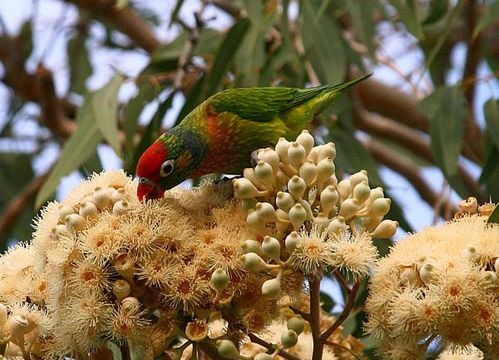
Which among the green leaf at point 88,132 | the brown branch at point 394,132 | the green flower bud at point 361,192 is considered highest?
the green flower bud at point 361,192

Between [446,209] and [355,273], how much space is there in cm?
221

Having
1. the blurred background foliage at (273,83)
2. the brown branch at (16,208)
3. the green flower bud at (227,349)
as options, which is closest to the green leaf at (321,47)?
the blurred background foliage at (273,83)

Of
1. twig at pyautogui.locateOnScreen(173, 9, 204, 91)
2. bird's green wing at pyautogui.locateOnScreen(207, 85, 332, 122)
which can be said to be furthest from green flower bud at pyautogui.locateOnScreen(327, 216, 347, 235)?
twig at pyautogui.locateOnScreen(173, 9, 204, 91)

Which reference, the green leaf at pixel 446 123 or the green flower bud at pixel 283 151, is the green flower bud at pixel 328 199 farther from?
the green leaf at pixel 446 123

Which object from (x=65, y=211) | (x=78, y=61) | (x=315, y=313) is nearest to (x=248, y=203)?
(x=315, y=313)

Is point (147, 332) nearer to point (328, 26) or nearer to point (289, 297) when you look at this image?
point (289, 297)

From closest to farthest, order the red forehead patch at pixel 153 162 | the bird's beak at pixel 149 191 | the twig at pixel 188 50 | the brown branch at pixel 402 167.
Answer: the bird's beak at pixel 149 191 → the red forehead patch at pixel 153 162 → the twig at pixel 188 50 → the brown branch at pixel 402 167

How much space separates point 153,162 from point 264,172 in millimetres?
450

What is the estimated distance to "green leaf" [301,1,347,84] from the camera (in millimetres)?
3191

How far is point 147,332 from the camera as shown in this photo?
1.83 meters

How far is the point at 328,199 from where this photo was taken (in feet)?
6.06

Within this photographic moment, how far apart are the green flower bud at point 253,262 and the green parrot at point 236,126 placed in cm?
62

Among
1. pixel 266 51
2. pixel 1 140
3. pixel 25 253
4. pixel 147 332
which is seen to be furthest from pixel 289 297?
pixel 1 140

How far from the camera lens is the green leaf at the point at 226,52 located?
3236 millimetres
